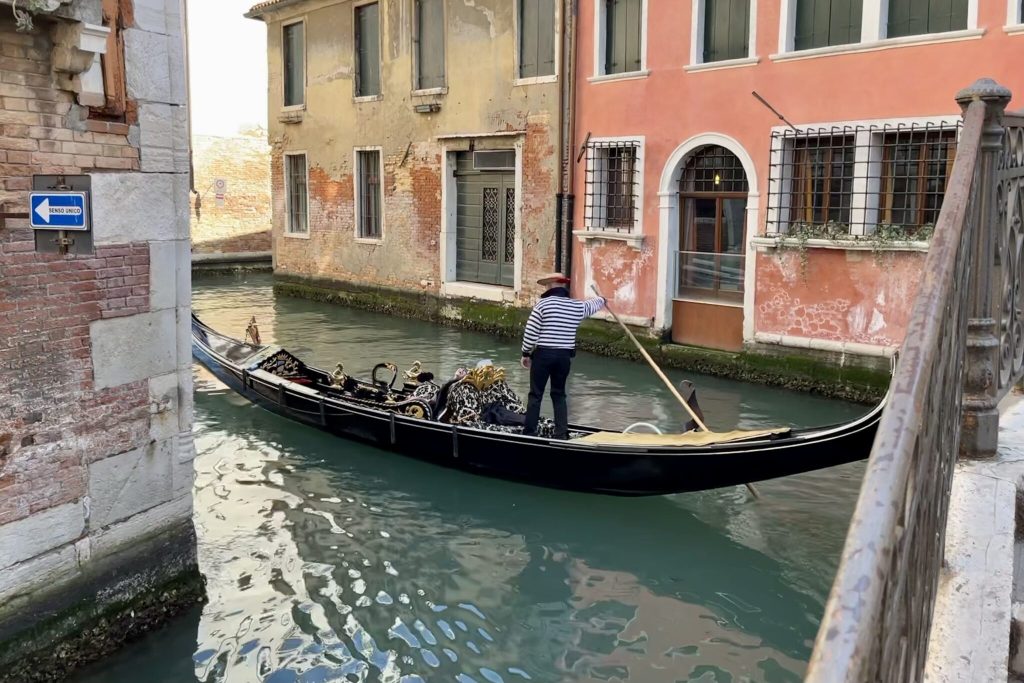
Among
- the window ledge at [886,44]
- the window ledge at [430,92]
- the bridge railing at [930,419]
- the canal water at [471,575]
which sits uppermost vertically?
the window ledge at [430,92]

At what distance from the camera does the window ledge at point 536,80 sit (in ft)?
34.4

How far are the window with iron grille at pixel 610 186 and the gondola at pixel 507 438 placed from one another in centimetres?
411

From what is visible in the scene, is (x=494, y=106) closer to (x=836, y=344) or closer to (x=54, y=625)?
(x=836, y=344)

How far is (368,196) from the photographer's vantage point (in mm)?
13945

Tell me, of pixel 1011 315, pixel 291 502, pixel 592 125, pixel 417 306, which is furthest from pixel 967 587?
pixel 417 306

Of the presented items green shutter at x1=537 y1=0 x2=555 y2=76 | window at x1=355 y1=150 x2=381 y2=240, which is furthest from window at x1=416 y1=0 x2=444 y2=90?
green shutter at x1=537 y1=0 x2=555 y2=76

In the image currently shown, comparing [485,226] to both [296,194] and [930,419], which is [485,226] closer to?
[296,194]

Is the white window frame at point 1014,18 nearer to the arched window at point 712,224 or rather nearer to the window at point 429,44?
the arched window at point 712,224

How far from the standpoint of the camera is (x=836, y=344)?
8.17 meters

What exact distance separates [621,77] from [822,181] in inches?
100

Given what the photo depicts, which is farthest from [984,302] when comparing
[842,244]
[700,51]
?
[700,51]

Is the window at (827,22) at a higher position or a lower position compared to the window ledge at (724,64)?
higher

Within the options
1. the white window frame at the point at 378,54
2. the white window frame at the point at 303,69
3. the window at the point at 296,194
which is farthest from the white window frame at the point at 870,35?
the window at the point at 296,194

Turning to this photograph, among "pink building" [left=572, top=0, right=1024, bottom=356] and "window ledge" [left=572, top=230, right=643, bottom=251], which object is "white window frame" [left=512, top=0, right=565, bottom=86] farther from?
"window ledge" [left=572, top=230, right=643, bottom=251]
